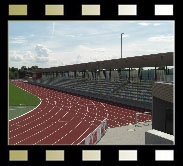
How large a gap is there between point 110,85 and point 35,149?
134ft

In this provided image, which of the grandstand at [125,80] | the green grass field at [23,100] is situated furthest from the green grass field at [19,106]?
the grandstand at [125,80]

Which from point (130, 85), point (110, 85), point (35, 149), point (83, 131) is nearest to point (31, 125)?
point (83, 131)

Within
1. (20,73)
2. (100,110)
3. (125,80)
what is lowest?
(100,110)

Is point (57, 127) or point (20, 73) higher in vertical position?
point (20, 73)

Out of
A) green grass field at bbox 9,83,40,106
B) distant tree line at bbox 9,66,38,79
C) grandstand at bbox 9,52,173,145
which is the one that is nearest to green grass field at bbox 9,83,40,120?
green grass field at bbox 9,83,40,106

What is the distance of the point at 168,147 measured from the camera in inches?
160

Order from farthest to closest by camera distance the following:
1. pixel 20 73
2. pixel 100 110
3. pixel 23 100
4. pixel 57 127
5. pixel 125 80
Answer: pixel 20 73 → pixel 125 80 → pixel 23 100 → pixel 100 110 → pixel 57 127

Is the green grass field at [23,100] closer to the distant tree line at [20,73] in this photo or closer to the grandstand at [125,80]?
the grandstand at [125,80]

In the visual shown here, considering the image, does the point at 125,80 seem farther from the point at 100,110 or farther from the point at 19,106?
the point at 19,106

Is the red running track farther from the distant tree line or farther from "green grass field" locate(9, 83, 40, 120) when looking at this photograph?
the distant tree line

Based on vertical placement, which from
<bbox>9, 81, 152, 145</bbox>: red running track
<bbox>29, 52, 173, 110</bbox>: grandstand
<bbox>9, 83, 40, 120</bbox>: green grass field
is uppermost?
<bbox>29, 52, 173, 110</bbox>: grandstand

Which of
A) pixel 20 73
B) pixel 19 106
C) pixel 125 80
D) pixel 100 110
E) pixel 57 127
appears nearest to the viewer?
pixel 57 127

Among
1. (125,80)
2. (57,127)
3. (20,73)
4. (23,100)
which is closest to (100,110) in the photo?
(57,127)
